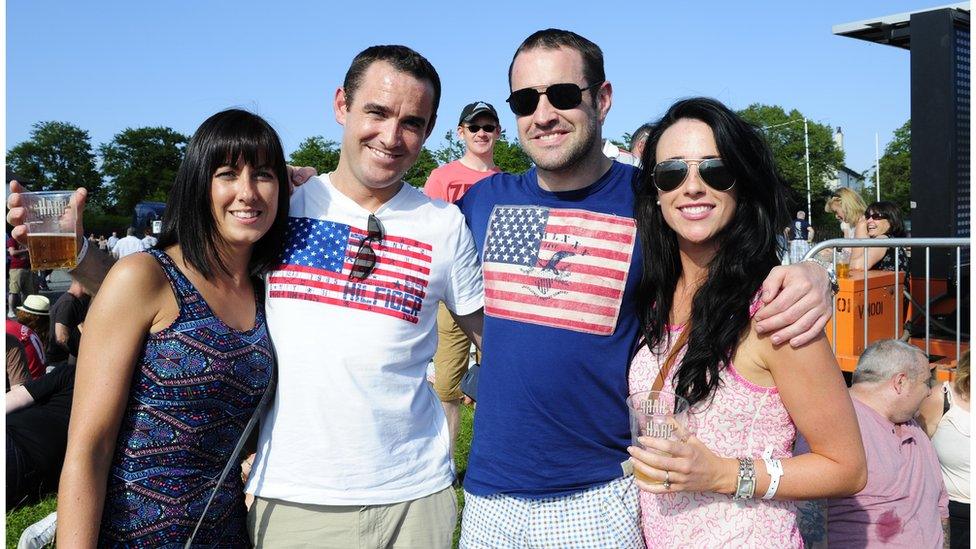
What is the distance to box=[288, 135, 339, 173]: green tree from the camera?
55.5 metres

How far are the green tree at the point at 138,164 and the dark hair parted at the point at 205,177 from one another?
8415 cm

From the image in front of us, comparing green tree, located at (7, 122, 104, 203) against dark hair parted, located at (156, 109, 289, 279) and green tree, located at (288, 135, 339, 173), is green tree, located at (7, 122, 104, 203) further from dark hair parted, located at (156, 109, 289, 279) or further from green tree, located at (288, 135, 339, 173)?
dark hair parted, located at (156, 109, 289, 279)

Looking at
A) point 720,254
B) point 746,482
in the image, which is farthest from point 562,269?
point 746,482

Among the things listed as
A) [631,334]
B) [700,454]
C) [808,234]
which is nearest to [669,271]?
[631,334]

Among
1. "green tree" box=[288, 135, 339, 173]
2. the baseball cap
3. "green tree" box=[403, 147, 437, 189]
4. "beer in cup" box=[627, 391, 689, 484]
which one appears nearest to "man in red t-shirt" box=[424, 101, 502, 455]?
the baseball cap

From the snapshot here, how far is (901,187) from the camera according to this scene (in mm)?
69688

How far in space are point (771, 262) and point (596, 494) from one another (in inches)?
37.3

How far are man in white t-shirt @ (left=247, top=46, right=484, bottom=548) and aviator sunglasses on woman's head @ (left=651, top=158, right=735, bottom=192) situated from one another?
0.84m

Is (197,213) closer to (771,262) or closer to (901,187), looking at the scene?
(771,262)

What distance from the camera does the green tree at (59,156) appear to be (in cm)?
8219

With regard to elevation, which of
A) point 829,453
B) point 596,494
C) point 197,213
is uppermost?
point 197,213

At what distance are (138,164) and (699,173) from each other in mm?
92483

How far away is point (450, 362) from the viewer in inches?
A: 231

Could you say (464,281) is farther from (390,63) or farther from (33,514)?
(33,514)
